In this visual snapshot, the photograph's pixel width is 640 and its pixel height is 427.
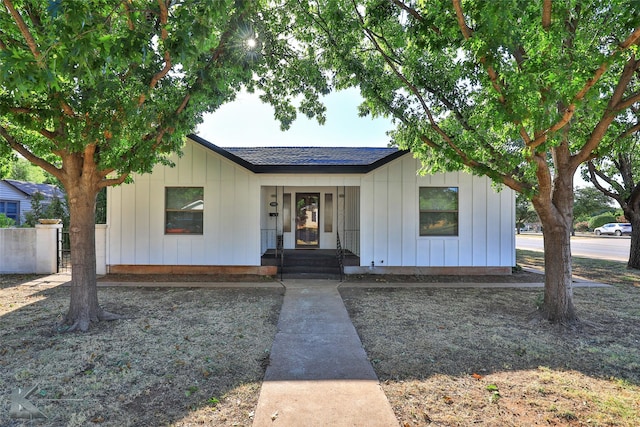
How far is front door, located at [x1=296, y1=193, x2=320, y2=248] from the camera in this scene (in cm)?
1172

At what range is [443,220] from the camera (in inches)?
368

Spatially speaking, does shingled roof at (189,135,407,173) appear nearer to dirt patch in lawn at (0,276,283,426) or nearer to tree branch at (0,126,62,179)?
dirt patch in lawn at (0,276,283,426)

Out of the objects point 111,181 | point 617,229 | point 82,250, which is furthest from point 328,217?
point 617,229

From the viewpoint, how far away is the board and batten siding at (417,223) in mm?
9133

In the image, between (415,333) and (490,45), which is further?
(415,333)

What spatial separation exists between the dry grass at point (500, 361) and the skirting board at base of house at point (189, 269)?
12.1 ft

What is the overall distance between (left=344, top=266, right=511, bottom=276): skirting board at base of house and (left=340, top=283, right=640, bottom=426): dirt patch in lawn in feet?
8.60

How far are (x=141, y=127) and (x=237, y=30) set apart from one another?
2091 mm

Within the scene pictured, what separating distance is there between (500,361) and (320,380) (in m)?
2.24

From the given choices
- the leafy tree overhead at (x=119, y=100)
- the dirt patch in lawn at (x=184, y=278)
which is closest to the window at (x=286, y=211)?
the dirt patch in lawn at (x=184, y=278)

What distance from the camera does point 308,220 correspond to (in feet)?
38.5

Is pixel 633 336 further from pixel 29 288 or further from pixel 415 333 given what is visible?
pixel 29 288

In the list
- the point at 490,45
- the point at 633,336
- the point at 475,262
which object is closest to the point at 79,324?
the point at 490,45

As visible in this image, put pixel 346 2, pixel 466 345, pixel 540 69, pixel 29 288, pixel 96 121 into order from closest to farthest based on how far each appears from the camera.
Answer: pixel 540 69 < pixel 466 345 < pixel 96 121 < pixel 346 2 < pixel 29 288
